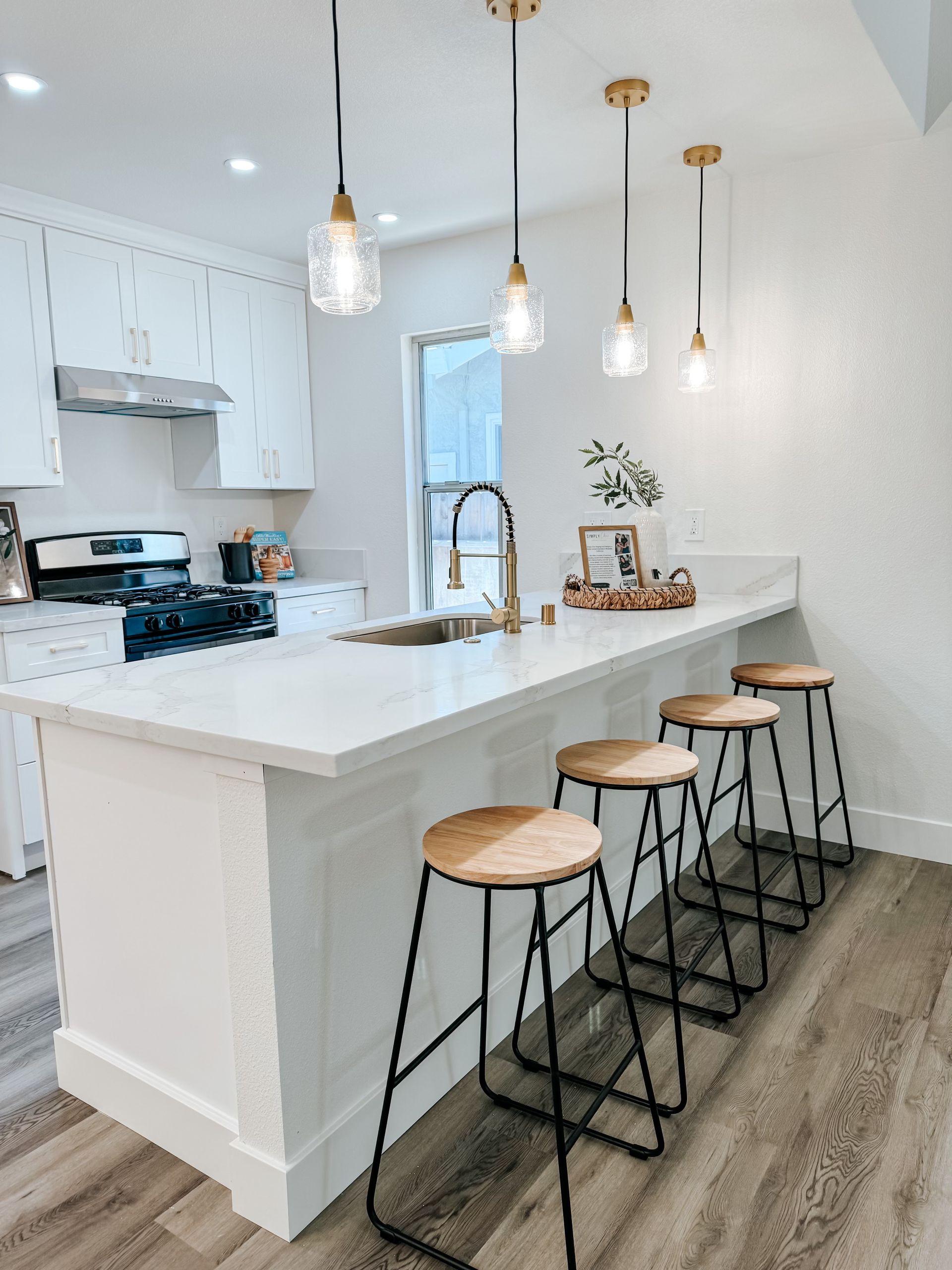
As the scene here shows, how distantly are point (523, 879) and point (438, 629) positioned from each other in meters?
1.66

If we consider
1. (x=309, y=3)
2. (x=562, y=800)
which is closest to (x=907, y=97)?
(x=309, y=3)

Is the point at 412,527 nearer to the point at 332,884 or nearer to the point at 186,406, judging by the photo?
the point at 186,406

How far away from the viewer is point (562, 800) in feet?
7.56

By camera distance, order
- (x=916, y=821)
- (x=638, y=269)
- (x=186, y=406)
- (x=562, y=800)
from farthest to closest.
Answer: (x=186, y=406) < (x=638, y=269) < (x=916, y=821) < (x=562, y=800)

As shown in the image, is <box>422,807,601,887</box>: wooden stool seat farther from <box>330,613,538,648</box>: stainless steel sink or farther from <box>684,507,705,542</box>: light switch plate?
<box>684,507,705,542</box>: light switch plate

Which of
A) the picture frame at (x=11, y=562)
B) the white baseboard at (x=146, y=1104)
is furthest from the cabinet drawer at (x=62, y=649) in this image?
the white baseboard at (x=146, y=1104)

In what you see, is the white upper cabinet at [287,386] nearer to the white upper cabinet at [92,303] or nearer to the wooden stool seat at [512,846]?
the white upper cabinet at [92,303]

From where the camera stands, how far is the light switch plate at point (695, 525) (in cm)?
341

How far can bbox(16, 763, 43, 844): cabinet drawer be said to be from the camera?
3.15 meters

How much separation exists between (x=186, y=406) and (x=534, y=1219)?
331cm

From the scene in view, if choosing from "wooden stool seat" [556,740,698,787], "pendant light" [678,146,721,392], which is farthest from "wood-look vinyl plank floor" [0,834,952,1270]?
"pendant light" [678,146,721,392]

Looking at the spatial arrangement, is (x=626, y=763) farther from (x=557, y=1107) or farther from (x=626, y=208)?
(x=626, y=208)

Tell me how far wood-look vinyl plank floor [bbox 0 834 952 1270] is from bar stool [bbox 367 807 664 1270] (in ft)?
0.13

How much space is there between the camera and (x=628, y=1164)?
1.66m
